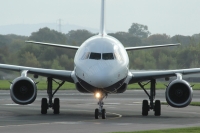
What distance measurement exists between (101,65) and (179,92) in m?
4.18

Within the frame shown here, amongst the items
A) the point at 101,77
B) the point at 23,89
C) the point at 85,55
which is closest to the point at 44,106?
the point at 23,89

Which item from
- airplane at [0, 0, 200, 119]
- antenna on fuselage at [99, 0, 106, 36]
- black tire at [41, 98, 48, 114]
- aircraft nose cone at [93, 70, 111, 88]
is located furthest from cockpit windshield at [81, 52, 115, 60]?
black tire at [41, 98, 48, 114]

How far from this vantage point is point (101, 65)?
85.1ft

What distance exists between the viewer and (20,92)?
2852 centimetres

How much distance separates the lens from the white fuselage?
25.6 meters

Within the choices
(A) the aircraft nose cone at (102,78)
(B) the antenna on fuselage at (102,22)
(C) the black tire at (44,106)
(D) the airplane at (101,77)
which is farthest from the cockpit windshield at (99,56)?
(C) the black tire at (44,106)

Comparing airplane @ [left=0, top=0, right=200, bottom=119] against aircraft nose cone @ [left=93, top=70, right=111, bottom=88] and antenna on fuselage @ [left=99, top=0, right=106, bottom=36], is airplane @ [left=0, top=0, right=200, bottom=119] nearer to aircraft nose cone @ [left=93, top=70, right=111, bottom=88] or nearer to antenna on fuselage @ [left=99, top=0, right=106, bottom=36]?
aircraft nose cone @ [left=93, top=70, right=111, bottom=88]

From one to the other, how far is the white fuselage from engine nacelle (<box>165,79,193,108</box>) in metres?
2.00

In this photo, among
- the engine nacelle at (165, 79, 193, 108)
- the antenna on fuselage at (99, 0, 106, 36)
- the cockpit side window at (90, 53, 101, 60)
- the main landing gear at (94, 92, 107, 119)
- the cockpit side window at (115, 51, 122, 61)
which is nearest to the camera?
the main landing gear at (94, 92, 107, 119)

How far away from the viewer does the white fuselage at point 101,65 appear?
25609 mm

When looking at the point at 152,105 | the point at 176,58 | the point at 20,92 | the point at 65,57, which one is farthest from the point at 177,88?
the point at 176,58

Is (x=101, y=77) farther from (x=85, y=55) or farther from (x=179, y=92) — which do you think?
(x=179, y=92)

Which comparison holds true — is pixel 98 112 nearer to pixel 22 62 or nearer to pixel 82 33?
pixel 22 62

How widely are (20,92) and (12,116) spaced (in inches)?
44.3
